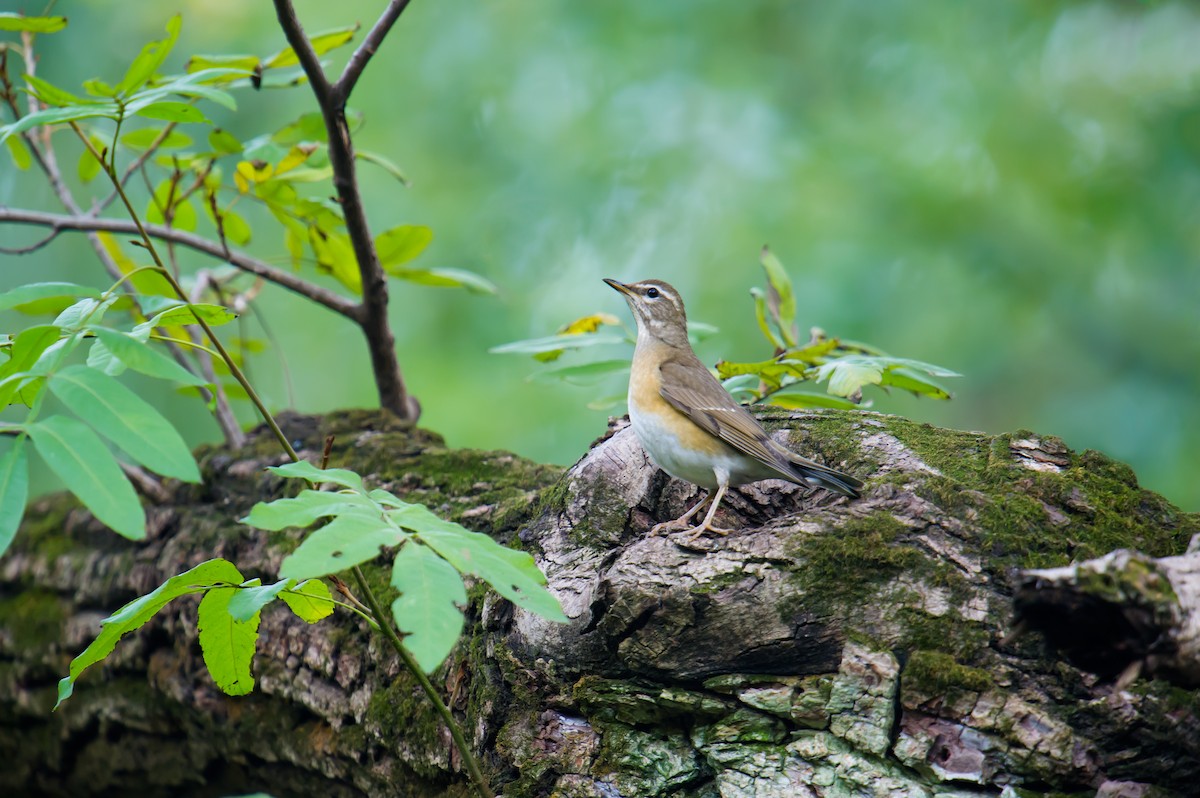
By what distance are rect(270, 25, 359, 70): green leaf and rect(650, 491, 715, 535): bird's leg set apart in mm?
2287

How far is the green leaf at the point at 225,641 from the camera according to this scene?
2.24 meters

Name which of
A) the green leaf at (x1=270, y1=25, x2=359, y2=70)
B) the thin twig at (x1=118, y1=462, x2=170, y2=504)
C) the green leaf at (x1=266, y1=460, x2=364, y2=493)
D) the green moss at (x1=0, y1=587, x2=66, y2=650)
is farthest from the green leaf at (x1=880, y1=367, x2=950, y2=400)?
the green moss at (x1=0, y1=587, x2=66, y2=650)

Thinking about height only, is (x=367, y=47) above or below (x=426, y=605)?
above

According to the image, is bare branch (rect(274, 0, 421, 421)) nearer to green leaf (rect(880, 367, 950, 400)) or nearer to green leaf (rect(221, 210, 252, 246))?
green leaf (rect(221, 210, 252, 246))

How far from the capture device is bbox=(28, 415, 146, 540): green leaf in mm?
1477

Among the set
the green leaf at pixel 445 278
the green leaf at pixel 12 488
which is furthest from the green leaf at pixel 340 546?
the green leaf at pixel 445 278

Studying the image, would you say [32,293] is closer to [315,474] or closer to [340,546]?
[315,474]

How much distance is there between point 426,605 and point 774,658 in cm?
112

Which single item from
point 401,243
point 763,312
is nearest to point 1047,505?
point 763,312

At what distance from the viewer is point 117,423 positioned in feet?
5.12

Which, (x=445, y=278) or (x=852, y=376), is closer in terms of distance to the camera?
(x=852, y=376)

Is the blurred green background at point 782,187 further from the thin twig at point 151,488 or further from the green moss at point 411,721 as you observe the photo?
the green moss at point 411,721

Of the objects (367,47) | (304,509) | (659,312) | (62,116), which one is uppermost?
(367,47)

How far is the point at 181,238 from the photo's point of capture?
4.11 meters
